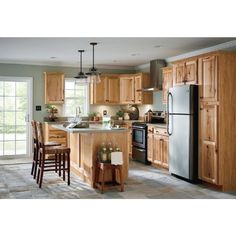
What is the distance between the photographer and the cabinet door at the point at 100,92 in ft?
28.9

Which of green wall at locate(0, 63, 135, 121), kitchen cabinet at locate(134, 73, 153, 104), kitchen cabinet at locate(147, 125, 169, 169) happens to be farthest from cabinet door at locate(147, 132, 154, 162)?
green wall at locate(0, 63, 135, 121)

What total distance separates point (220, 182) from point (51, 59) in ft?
16.3

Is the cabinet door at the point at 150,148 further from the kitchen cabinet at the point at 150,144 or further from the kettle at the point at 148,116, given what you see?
the kettle at the point at 148,116

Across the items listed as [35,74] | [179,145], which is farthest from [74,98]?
[179,145]

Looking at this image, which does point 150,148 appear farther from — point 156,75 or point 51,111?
point 51,111

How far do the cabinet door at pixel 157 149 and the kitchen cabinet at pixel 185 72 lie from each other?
1.31 metres

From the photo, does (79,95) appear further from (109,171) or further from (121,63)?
(109,171)

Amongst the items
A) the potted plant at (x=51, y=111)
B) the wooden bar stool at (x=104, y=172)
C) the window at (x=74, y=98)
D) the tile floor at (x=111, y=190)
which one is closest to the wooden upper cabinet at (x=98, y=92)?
the window at (x=74, y=98)

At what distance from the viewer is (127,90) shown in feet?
29.1

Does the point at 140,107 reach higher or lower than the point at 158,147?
higher

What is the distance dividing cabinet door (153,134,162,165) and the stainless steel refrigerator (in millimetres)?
751

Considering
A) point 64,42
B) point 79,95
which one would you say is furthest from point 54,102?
point 64,42

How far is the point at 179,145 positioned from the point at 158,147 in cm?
109
